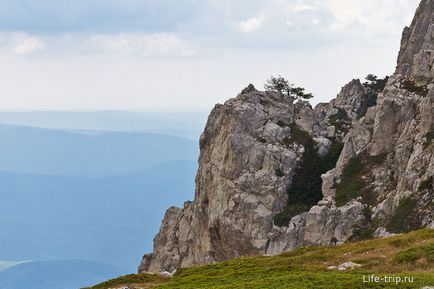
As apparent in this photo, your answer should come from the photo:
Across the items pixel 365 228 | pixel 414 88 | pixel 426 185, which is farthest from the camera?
pixel 414 88

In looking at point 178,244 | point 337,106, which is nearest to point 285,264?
point 178,244

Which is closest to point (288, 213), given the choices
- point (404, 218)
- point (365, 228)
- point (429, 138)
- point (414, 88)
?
point (365, 228)

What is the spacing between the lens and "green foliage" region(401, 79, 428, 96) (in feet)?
260

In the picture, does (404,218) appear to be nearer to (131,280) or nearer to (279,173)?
(279,173)

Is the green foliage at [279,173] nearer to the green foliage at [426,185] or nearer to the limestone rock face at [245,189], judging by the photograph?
the limestone rock face at [245,189]

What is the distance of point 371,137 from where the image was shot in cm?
8144

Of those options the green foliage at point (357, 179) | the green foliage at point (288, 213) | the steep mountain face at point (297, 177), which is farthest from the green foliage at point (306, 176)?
the green foliage at point (357, 179)

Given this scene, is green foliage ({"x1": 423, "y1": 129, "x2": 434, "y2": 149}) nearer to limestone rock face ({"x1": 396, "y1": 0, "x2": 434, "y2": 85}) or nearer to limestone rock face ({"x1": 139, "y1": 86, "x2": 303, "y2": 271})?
limestone rock face ({"x1": 139, "y1": 86, "x2": 303, "y2": 271})

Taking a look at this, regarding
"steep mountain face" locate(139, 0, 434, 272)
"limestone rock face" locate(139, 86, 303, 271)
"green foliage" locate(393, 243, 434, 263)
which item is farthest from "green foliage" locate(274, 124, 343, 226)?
"green foliage" locate(393, 243, 434, 263)

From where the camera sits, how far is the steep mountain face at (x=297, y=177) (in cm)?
7050

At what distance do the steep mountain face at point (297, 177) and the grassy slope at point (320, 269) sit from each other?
17.5m

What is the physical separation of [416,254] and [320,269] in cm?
579

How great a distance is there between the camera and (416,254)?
39562 mm

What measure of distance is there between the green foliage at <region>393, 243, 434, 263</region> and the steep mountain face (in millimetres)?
21474
